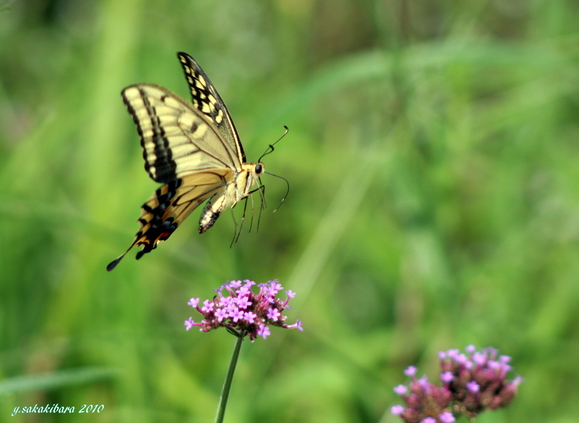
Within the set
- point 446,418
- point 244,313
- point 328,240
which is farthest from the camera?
point 328,240

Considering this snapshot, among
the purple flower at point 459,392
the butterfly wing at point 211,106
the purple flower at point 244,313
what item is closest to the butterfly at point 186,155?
the butterfly wing at point 211,106

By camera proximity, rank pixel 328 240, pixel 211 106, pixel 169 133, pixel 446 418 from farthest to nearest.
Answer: pixel 328 240 < pixel 211 106 < pixel 169 133 < pixel 446 418

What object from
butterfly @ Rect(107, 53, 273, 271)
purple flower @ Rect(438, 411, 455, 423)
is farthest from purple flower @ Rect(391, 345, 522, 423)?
butterfly @ Rect(107, 53, 273, 271)

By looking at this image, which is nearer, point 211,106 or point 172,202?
point 172,202

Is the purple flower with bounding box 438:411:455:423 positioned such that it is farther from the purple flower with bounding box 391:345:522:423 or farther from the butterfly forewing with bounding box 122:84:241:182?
the butterfly forewing with bounding box 122:84:241:182

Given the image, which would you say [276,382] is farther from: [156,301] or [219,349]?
[156,301]

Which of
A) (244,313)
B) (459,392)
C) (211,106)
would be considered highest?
(211,106)

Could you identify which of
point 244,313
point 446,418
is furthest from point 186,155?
point 446,418

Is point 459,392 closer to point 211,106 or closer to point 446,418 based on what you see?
point 446,418
